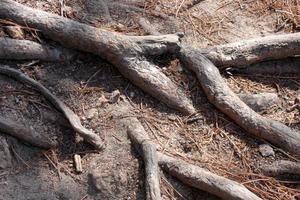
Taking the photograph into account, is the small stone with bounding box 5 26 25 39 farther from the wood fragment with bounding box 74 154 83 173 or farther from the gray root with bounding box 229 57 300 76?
the gray root with bounding box 229 57 300 76

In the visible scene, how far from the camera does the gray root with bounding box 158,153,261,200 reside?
11.2ft

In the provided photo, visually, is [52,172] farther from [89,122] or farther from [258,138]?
[258,138]

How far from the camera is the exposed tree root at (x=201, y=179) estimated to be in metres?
3.43

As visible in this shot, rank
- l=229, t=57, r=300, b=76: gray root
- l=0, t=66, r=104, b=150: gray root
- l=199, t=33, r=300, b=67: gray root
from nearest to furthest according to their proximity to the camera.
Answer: l=0, t=66, r=104, b=150: gray root
l=199, t=33, r=300, b=67: gray root
l=229, t=57, r=300, b=76: gray root

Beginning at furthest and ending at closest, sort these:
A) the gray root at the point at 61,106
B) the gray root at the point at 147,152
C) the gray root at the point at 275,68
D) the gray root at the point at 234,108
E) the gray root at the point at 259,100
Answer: the gray root at the point at 275,68 < the gray root at the point at 259,100 < the gray root at the point at 234,108 < the gray root at the point at 61,106 < the gray root at the point at 147,152

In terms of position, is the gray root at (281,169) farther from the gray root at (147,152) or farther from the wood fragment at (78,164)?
the wood fragment at (78,164)

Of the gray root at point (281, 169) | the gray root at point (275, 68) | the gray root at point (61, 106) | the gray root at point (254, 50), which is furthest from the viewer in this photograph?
the gray root at point (275, 68)

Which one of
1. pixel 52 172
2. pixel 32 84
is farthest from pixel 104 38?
pixel 52 172

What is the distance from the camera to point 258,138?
3.81m

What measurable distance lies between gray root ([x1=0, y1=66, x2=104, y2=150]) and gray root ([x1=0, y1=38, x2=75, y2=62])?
12cm

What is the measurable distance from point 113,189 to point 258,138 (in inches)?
43.4

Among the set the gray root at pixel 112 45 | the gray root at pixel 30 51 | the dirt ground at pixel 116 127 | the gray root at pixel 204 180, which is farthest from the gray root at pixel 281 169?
the gray root at pixel 30 51

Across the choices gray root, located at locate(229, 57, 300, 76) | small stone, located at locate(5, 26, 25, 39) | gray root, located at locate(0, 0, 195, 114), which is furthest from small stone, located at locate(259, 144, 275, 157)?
small stone, located at locate(5, 26, 25, 39)

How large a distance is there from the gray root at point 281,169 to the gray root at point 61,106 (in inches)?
43.9
